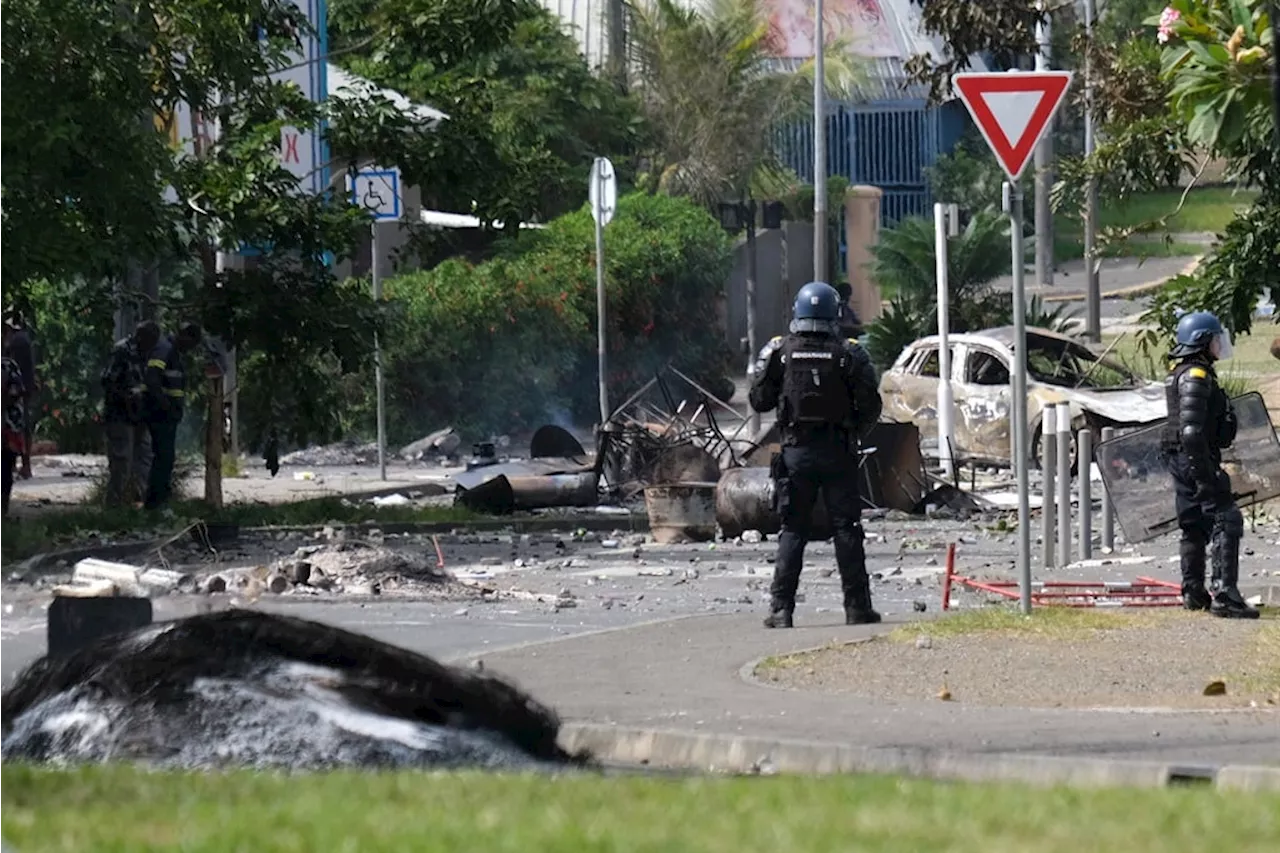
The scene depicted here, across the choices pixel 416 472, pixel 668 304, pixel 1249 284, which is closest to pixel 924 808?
pixel 1249 284

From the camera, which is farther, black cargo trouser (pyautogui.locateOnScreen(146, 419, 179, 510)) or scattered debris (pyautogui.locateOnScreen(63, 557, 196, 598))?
black cargo trouser (pyautogui.locateOnScreen(146, 419, 179, 510))

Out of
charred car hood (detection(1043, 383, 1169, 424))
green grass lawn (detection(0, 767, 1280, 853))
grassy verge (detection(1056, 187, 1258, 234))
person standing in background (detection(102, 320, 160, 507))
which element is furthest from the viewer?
grassy verge (detection(1056, 187, 1258, 234))

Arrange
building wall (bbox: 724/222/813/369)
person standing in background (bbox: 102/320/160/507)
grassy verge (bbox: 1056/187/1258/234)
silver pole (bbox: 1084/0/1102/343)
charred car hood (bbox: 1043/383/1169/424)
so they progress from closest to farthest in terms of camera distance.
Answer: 1. person standing in background (bbox: 102/320/160/507)
2. charred car hood (bbox: 1043/383/1169/424)
3. silver pole (bbox: 1084/0/1102/343)
4. building wall (bbox: 724/222/813/369)
5. grassy verge (bbox: 1056/187/1258/234)

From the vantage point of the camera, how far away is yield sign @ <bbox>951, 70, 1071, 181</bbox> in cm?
1217

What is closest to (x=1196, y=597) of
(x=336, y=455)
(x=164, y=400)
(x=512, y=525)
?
(x=512, y=525)

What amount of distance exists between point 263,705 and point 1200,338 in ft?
20.4

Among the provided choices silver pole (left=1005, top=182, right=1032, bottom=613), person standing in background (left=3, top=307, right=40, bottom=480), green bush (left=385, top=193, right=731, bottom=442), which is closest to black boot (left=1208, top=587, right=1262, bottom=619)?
silver pole (left=1005, top=182, right=1032, bottom=613)

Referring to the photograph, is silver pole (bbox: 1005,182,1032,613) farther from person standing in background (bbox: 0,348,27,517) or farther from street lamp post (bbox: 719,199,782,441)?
street lamp post (bbox: 719,199,782,441)

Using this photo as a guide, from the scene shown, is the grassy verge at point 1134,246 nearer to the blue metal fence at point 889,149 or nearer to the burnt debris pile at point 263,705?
the blue metal fence at point 889,149

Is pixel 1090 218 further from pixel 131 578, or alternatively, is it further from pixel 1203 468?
pixel 131 578

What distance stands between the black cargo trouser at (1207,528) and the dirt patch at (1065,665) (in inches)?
Answer: 12.2

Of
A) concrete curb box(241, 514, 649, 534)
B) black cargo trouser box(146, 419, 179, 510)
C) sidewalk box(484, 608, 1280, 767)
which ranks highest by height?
black cargo trouser box(146, 419, 179, 510)

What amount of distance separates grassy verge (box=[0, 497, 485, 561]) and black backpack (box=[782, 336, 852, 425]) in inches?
253

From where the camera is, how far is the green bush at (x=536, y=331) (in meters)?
→ 30.0
